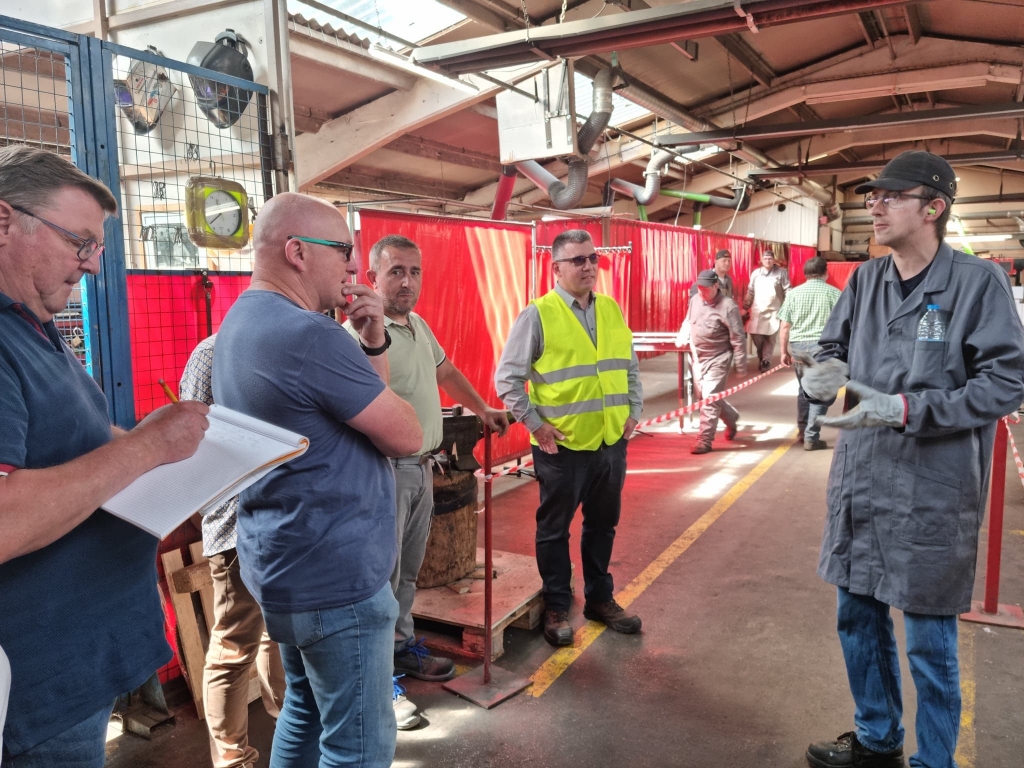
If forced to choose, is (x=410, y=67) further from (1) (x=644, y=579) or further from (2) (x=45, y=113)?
(1) (x=644, y=579)

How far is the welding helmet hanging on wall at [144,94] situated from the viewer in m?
3.61

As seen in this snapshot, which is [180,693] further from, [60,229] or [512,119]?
[512,119]

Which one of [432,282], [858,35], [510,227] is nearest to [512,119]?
[510,227]

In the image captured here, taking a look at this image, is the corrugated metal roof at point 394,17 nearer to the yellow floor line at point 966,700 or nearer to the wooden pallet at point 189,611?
the wooden pallet at point 189,611

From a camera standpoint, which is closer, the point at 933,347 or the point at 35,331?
the point at 35,331

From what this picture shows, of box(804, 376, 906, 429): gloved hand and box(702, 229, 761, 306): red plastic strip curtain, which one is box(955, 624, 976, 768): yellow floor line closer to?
box(804, 376, 906, 429): gloved hand

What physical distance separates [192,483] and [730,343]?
7.38m

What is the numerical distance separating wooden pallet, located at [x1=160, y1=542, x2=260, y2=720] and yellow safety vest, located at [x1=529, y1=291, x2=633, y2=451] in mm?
1812

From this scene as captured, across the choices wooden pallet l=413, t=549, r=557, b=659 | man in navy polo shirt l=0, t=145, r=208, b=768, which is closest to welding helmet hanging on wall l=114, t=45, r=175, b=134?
man in navy polo shirt l=0, t=145, r=208, b=768

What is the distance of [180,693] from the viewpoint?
3457 mm

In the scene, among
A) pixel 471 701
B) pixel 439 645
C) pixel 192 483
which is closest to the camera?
pixel 192 483

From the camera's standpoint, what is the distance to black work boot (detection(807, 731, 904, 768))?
2795mm

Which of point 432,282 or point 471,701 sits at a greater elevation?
point 432,282

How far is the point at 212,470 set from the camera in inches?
64.1
